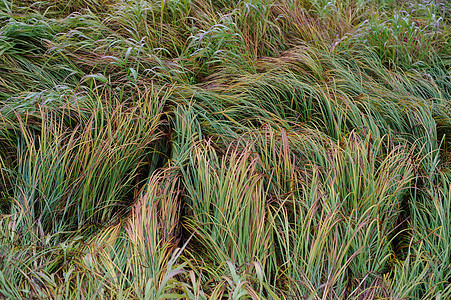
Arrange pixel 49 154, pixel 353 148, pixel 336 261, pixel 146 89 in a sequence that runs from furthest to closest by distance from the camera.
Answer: pixel 146 89 < pixel 353 148 < pixel 49 154 < pixel 336 261

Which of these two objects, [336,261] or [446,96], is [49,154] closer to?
[336,261]

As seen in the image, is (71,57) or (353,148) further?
(71,57)

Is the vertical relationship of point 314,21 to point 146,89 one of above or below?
above

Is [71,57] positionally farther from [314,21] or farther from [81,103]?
[314,21]

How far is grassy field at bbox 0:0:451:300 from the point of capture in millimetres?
1547

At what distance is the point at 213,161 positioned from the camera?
75.7 inches

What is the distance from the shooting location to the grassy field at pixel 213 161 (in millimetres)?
1547

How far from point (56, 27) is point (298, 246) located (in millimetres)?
2371

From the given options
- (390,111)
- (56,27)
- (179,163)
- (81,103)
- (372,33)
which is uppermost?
(372,33)

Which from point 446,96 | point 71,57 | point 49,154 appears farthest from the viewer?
point 446,96

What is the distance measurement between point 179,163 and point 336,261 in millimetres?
953

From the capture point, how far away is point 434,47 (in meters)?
3.28

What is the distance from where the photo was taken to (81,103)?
7.11 ft

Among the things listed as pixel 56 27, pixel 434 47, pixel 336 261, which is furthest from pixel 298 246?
pixel 434 47
